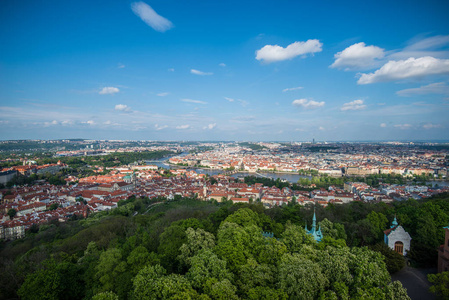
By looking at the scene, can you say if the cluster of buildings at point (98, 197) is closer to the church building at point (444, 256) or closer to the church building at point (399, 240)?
the church building at point (399, 240)

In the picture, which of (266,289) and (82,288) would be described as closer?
(266,289)

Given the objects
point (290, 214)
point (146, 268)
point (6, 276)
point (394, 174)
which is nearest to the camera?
point (146, 268)

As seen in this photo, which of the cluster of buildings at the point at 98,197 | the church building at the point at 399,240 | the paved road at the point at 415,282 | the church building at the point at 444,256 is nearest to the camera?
the paved road at the point at 415,282

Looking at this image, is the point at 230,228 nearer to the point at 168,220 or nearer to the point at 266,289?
the point at 266,289

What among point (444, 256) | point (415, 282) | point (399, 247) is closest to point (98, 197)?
point (399, 247)

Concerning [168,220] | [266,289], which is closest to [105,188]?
[168,220]

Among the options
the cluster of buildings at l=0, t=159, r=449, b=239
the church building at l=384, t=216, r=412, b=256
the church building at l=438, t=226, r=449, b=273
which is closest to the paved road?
the church building at l=438, t=226, r=449, b=273

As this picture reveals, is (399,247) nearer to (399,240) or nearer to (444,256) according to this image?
(399,240)

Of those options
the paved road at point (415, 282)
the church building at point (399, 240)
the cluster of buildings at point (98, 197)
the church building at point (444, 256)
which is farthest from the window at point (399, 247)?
the cluster of buildings at point (98, 197)
